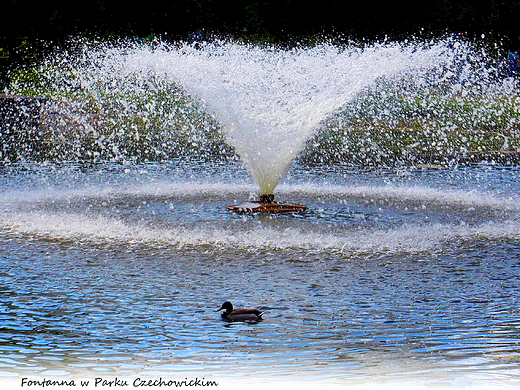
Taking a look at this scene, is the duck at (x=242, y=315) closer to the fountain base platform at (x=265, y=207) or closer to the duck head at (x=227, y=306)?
the duck head at (x=227, y=306)

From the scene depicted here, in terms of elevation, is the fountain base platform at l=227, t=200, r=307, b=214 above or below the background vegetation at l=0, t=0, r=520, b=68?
below

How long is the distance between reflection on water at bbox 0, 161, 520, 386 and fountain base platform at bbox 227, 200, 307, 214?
0.30m

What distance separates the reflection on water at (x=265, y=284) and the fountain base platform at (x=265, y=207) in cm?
30

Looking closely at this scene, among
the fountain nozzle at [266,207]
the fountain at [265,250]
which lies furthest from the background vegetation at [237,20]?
the fountain nozzle at [266,207]

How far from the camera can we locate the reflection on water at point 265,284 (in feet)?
25.4

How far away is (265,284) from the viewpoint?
1023 centimetres

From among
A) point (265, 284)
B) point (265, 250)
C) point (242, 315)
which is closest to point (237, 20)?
point (265, 250)

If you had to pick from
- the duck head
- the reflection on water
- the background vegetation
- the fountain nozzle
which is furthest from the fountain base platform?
the background vegetation

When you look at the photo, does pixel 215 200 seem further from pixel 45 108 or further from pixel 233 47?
pixel 233 47

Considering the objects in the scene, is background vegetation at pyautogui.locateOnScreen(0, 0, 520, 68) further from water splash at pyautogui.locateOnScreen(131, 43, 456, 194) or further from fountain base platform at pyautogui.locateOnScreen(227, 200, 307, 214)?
fountain base platform at pyautogui.locateOnScreen(227, 200, 307, 214)

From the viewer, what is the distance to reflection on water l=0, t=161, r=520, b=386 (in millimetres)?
7746

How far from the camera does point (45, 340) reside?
8266 mm

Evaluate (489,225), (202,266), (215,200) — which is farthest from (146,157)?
(202,266)

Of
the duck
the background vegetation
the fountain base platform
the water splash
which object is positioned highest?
the background vegetation
